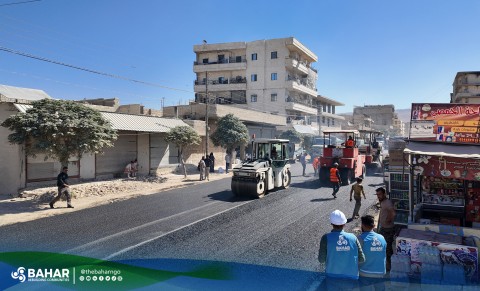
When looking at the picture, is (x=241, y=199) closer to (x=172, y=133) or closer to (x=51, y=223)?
(x=51, y=223)

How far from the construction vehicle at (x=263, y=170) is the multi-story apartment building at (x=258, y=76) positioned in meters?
31.0

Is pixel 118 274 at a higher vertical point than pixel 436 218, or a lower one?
lower

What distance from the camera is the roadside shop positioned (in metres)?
4.81

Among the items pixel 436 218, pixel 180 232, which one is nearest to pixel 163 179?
pixel 180 232

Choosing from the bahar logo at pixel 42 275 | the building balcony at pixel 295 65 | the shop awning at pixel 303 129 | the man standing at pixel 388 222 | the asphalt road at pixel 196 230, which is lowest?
the bahar logo at pixel 42 275

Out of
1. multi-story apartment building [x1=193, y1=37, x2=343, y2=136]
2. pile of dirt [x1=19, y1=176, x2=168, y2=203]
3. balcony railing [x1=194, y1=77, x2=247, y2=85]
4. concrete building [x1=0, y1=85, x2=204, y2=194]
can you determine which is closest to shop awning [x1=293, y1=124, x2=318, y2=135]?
multi-story apartment building [x1=193, y1=37, x2=343, y2=136]

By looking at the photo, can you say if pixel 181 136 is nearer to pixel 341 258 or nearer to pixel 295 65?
pixel 341 258

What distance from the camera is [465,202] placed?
6.94 metres

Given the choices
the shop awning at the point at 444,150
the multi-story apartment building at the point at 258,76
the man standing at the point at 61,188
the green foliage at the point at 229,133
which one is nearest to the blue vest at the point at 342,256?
the shop awning at the point at 444,150

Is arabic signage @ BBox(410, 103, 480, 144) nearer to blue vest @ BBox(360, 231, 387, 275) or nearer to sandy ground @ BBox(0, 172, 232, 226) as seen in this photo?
blue vest @ BBox(360, 231, 387, 275)

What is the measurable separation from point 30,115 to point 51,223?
4.79 metres

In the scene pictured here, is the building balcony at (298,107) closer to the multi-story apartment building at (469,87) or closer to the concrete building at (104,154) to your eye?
the concrete building at (104,154)

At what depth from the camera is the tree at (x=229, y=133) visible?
87.1 ft

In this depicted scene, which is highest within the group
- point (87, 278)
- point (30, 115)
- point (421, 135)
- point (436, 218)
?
point (30, 115)
